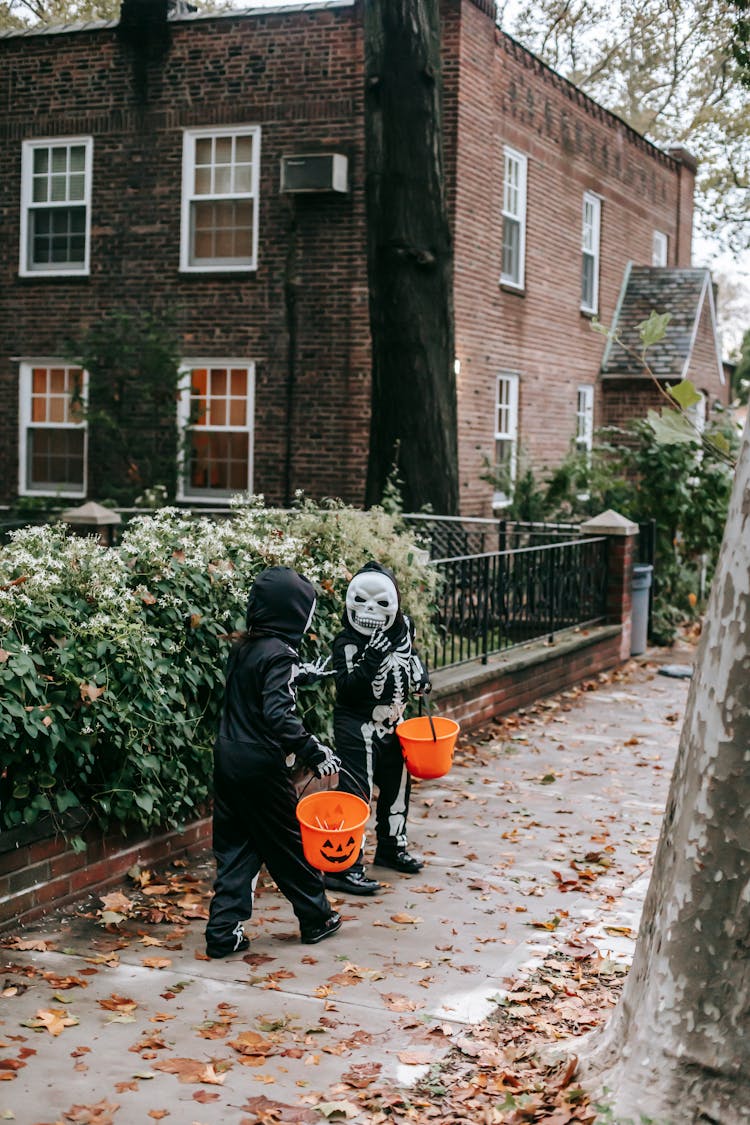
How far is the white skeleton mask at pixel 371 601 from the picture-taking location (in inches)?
252

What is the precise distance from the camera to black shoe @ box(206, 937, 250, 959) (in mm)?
5406

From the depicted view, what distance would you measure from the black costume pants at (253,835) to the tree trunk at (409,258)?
8015 millimetres

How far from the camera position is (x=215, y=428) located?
18203 millimetres

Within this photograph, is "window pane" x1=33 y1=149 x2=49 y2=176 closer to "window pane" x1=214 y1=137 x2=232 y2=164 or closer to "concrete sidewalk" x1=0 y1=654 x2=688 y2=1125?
"window pane" x1=214 y1=137 x2=232 y2=164

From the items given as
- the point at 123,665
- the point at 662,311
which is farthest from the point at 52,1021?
the point at 662,311

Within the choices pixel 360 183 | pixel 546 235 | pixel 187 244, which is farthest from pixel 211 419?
pixel 546 235

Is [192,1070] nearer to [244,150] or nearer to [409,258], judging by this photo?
[409,258]

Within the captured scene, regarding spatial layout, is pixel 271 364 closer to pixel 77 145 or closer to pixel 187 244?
pixel 187 244

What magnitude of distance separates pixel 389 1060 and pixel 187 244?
15323 millimetres

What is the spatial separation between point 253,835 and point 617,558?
891 cm

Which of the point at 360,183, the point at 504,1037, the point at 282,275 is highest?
the point at 360,183

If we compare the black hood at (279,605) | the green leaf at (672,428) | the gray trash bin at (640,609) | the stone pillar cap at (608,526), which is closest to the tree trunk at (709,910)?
the green leaf at (672,428)

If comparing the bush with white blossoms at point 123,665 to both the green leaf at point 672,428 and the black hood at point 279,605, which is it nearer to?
the black hood at point 279,605

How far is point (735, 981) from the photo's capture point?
3.61m
